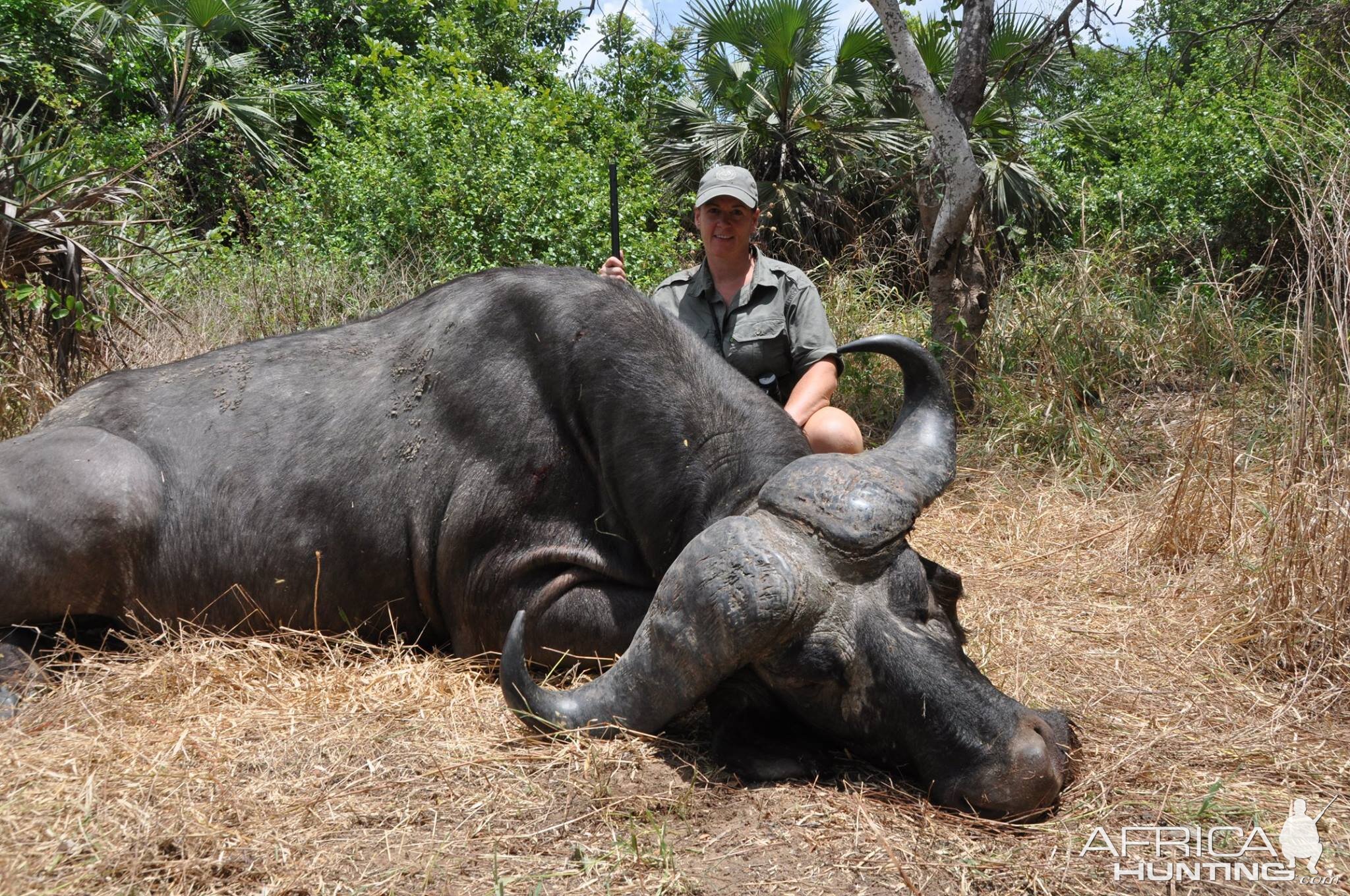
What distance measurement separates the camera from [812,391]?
5.04 metres

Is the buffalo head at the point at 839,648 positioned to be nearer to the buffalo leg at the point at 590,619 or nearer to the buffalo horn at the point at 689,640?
the buffalo horn at the point at 689,640

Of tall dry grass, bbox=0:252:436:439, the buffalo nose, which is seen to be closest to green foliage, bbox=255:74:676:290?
tall dry grass, bbox=0:252:436:439

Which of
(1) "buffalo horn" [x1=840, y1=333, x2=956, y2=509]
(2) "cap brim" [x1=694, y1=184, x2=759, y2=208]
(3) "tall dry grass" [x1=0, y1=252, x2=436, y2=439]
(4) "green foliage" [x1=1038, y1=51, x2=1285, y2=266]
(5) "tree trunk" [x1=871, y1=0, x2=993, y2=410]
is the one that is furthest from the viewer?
(4) "green foliage" [x1=1038, y1=51, x2=1285, y2=266]

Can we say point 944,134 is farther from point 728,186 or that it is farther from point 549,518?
point 549,518

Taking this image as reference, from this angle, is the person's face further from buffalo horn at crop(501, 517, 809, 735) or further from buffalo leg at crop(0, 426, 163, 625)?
buffalo leg at crop(0, 426, 163, 625)

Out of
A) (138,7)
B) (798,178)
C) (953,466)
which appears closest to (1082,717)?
(953,466)

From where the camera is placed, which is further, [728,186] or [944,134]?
[944,134]

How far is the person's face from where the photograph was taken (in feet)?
17.9

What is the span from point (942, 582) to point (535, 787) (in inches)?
55.0

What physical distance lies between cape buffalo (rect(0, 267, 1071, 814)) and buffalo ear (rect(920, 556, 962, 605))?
1cm

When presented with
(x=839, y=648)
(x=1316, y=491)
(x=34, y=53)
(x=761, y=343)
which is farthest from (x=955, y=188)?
(x=34, y=53)

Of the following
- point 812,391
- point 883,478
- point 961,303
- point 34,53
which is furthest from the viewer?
point 34,53

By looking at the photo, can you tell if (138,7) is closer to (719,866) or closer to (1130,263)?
(1130,263)

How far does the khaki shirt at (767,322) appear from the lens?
17.8 feet
